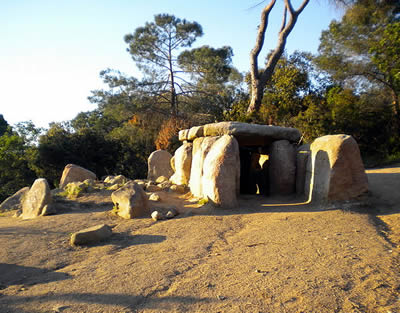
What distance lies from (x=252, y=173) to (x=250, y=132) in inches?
62.0

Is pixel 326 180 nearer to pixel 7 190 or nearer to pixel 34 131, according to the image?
pixel 7 190

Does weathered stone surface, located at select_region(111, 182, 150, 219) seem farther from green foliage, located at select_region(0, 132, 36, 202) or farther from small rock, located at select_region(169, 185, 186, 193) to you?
green foliage, located at select_region(0, 132, 36, 202)

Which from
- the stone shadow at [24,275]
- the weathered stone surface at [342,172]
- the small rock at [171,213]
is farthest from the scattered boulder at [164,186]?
the stone shadow at [24,275]

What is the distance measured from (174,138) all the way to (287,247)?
1110cm

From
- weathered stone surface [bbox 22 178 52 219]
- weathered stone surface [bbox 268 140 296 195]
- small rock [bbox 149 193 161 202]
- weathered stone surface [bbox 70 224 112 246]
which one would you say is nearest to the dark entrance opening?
weathered stone surface [bbox 268 140 296 195]

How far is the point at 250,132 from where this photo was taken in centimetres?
698

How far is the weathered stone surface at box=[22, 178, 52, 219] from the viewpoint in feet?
22.5

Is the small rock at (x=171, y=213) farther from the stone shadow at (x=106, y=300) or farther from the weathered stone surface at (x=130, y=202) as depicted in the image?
the stone shadow at (x=106, y=300)

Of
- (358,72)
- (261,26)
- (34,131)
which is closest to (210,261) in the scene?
(261,26)

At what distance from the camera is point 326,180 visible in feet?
19.6

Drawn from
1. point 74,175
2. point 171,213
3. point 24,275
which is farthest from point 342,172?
point 74,175

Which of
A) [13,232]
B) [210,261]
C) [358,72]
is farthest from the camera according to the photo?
[358,72]

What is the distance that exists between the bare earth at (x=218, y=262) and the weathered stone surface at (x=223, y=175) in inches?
12.0

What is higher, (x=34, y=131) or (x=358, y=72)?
(x=358, y=72)
